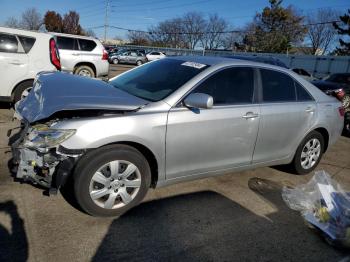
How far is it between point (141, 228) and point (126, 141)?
2.68 ft

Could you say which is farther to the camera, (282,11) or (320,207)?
(282,11)

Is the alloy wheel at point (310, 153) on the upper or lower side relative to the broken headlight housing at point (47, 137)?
lower

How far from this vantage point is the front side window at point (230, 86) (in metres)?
3.83

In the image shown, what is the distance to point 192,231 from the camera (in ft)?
10.8

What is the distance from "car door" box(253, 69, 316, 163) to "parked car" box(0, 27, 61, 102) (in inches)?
189

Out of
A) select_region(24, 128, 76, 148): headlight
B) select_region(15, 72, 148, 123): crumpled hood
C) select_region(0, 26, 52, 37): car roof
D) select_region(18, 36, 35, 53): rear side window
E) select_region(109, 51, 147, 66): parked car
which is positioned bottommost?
select_region(109, 51, 147, 66): parked car

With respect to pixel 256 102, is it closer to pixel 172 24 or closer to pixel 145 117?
pixel 145 117

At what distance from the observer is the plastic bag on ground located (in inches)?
130

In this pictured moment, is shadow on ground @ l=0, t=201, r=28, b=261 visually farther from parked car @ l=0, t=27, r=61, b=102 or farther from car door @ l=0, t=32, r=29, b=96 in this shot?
car door @ l=0, t=32, r=29, b=96

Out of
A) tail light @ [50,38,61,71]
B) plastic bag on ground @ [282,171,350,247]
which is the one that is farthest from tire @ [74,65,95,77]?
plastic bag on ground @ [282,171,350,247]

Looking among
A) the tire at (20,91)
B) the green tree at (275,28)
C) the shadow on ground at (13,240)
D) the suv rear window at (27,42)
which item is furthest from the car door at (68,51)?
the green tree at (275,28)

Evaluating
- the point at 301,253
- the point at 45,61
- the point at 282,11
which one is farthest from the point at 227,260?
the point at 282,11

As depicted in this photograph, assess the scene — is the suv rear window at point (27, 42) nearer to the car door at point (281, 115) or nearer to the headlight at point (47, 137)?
the headlight at point (47, 137)

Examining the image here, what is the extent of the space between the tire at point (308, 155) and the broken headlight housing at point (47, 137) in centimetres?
321
